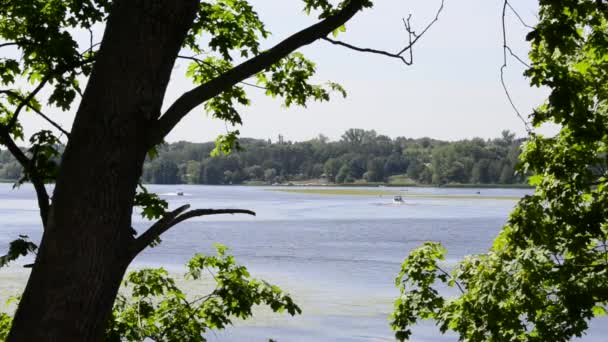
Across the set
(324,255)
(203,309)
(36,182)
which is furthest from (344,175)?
(36,182)

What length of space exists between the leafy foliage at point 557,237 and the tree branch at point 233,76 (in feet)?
18.1

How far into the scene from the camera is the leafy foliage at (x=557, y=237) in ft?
28.1

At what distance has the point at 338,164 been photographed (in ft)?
503

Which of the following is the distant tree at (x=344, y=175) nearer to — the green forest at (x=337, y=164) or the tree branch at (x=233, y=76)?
the green forest at (x=337, y=164)

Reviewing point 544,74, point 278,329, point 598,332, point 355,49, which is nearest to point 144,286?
point 544,74

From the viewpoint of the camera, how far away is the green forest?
467ft

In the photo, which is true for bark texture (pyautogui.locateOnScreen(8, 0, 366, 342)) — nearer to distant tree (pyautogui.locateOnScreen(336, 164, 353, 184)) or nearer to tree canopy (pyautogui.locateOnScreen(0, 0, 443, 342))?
tree canopy (pyautogui.locateOnScreen(0, 0, 443, 342))

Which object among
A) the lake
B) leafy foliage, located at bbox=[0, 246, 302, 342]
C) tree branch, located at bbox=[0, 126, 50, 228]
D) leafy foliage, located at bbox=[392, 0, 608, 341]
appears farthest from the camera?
the lake

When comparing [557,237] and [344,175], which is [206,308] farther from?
[344,175]

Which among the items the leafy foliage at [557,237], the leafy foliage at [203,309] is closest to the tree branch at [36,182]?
the leafy foliage at [203,309]

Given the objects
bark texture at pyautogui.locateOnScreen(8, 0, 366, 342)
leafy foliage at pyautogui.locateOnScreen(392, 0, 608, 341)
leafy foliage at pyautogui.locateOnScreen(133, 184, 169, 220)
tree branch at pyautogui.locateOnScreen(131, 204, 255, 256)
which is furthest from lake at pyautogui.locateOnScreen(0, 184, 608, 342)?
bark texture at pyautogui.locateOnScreen(8, 0, 366, 342)

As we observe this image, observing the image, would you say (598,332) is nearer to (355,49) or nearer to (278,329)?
(278,329)

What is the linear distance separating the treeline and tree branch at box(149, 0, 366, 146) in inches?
5208

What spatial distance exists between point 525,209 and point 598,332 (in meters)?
13.9
